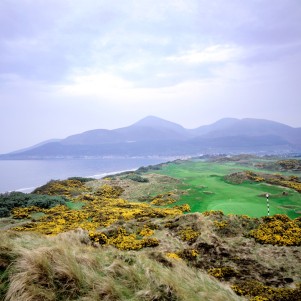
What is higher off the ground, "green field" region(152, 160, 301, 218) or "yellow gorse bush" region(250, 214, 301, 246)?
"yellow gorse bush" region(250, 214, 301, 246)

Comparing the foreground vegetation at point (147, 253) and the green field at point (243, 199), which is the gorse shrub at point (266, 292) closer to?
the foreground vegetation at point (147, 253)

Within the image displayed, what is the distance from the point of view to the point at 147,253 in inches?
377

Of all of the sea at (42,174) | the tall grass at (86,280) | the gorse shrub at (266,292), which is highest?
the tall grass at (86,280)

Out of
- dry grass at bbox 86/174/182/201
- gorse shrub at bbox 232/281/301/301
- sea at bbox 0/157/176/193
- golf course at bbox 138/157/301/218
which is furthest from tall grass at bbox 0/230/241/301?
sea at bbox 0/157/176/193

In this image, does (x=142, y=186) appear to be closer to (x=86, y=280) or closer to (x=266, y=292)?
(x=266, y=292)

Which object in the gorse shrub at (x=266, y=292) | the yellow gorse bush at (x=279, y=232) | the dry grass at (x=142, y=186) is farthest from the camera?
the dry grass at (x=142, y=186)

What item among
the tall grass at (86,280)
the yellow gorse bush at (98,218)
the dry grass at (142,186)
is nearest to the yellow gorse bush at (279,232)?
the yellow gorse bush at (98,218)

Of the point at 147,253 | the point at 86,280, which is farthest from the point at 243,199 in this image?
the point at 86,280

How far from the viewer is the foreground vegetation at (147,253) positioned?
6055 mm

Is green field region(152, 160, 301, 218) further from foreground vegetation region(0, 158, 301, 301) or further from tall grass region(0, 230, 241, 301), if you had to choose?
tall grass region(0, 230, 241, 301)

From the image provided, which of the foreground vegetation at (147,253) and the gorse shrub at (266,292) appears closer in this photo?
the foreground vegetation at (147,253)

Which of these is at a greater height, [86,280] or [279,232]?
[86,280]

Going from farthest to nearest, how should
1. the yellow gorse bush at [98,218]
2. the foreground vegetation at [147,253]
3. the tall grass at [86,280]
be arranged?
the yellow gorse bush at [98,218]
the foreground vegetation at [147,253]
the tall grass at [86,280]

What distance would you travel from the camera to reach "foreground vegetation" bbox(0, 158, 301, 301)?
238 inches
